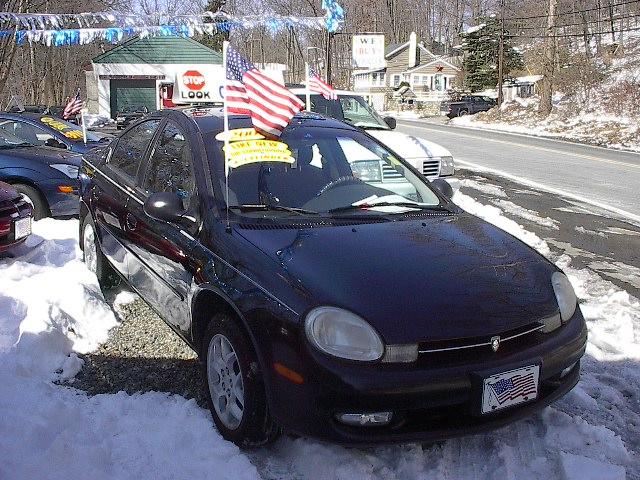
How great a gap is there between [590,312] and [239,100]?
10.2ft

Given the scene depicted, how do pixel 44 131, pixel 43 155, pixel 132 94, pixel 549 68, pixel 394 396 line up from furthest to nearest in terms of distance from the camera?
pixel 132 94, pixel 549 68, pixel 44 131, pixel 43 155, pixel 394 396

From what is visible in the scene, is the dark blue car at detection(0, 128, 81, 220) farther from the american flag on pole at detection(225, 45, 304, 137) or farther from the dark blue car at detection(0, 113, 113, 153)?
the american flag on pole at detection(225, 45, 304, 137)

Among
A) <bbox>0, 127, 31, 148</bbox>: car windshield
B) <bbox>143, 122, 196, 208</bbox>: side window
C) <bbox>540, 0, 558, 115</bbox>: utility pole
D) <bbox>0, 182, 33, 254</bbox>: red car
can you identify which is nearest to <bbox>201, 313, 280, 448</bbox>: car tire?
<bbox>143, 122, 196, 208</bbox>: side window

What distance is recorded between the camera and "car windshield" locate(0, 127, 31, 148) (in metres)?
8.43

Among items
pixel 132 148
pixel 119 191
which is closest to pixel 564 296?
pixel 119 191

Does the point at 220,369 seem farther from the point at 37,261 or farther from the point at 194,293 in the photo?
the point at 37,261

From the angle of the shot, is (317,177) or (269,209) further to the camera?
(317,177)

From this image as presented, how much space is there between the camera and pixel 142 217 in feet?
13.7

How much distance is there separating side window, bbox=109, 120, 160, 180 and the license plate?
61.4 inches

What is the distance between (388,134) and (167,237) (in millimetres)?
6162

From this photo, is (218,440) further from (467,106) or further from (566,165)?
(467,106)

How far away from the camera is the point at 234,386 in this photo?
312 cm

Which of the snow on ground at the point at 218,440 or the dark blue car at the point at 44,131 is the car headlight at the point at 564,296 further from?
the dark blue car at the point at 44,131

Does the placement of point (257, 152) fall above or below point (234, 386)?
above
